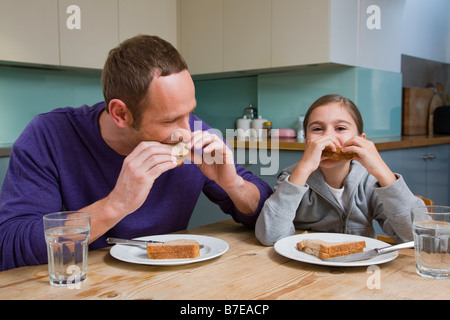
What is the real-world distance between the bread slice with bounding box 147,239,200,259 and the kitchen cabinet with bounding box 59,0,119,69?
2.57m

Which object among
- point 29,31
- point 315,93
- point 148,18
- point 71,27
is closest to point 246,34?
point 315,93

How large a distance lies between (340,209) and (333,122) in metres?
0.29

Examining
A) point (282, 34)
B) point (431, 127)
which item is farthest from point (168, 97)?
point (431, 127)

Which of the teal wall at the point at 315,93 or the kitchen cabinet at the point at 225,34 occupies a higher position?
the kitchen cabinet at the point at 225,34

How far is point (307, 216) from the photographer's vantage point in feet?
4.27

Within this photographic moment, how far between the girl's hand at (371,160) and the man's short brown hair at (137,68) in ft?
1.60

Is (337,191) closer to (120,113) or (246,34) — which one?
(120,113)

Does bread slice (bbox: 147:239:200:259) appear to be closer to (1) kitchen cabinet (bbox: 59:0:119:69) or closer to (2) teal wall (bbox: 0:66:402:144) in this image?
(2) teal wall (bbox: 0:66:402:144)

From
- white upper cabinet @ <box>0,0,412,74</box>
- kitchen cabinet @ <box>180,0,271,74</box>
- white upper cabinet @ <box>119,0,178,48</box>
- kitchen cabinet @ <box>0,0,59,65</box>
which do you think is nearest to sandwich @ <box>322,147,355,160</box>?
white upper cabinet @ <box>0,0,412,74</box>

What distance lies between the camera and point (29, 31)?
9.57 feet

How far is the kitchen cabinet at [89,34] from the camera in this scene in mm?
3111

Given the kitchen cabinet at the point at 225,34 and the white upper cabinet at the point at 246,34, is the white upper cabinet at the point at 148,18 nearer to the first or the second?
the kitchen cabinet at the point at 225,34

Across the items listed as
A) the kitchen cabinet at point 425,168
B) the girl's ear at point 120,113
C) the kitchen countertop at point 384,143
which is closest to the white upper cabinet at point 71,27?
the kitchen countertop at point 384,143
